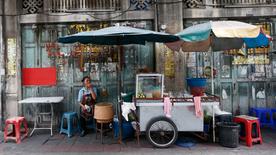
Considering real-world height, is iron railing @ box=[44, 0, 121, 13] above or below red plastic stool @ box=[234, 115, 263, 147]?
above

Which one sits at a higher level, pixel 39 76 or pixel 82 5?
pixel 82 5

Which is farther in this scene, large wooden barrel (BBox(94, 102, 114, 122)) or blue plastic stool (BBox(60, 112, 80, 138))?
blue plastic stool (BBox(60, 112, 80, 138))

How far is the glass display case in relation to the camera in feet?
24.7

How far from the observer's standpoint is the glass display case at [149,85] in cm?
752

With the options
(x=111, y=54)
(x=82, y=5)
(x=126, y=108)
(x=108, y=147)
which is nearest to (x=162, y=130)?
(x=126, y=108)

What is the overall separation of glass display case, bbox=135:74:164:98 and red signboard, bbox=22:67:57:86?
309cm

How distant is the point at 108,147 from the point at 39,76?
355cm

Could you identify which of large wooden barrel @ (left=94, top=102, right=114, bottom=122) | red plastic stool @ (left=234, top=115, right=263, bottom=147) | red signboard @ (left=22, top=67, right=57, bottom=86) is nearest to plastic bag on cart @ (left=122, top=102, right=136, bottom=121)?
large wooden barrel @ (left=94, top=102, right=114, bottom=122)

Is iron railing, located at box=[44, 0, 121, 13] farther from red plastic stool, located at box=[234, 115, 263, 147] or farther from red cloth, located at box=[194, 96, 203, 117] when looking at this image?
red plastic stool, located at box=[234, 115, 263, 147]

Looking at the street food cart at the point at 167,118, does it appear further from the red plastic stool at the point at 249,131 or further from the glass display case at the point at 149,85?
the red plastic stool at the point at 249,131

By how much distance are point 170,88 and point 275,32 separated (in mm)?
3761

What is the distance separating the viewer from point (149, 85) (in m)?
7.78

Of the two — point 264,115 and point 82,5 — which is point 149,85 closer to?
point 82,5

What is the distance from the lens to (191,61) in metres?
9.48
